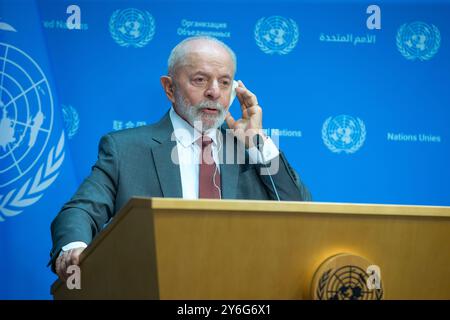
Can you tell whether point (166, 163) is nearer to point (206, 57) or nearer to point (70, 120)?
point (206, 57)

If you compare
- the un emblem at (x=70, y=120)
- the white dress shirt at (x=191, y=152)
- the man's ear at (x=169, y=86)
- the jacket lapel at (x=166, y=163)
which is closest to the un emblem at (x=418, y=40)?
the white dress shirt at (x=191, y=152)

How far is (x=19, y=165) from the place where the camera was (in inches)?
142

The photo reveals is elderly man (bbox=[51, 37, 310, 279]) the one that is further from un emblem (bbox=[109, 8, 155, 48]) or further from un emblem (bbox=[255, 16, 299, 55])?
un emblem (bbox=[255, 16, 299, 55])

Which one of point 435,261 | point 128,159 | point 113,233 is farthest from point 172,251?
point 128,159

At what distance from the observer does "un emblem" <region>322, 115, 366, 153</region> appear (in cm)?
388

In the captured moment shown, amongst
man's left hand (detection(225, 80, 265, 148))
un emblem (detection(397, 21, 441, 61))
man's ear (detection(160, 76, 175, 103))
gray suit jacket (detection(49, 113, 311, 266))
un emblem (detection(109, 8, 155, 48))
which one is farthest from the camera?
un emblem (detection(397, 21, 441, 61))

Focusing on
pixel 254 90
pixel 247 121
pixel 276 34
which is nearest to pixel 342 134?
pixel 254 90

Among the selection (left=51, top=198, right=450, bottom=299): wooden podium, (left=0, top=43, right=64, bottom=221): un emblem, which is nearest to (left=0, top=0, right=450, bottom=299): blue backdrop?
(left=0, top=43, right=64, bottom=221): un emblem

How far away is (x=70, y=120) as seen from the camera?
3.67 metres

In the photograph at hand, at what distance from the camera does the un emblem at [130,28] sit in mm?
3764

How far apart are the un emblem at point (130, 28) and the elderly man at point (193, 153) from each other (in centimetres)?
46

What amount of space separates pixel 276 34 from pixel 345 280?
2.44 m

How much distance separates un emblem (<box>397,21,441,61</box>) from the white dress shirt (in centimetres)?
136

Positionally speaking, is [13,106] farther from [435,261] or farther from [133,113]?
[435,261]
